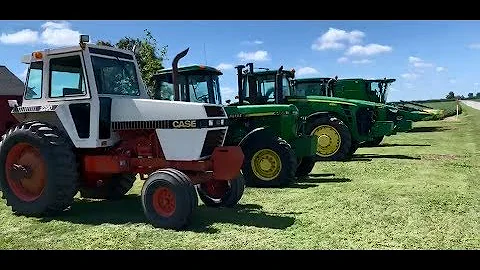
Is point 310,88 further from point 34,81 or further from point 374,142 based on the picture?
point 34,81

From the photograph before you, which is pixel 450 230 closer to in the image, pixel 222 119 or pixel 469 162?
pixel 222 119

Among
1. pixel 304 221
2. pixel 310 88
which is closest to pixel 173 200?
pixel 304 221

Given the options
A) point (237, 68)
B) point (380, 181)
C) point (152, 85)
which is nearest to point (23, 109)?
point (152, 85)

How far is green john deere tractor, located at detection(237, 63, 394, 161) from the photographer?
11773 mm

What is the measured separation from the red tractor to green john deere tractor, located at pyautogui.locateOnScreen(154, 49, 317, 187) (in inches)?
66.6

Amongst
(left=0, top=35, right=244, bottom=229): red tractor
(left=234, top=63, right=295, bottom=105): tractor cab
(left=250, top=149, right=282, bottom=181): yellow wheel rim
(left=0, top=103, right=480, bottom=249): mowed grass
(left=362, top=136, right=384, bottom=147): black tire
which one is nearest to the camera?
(left=0, top=103, right=480, bottom=249): mowed grass

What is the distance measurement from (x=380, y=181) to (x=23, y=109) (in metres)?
6.49

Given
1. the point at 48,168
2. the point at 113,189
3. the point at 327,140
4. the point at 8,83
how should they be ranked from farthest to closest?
the point at 8,83
the point at 327,140
the point at 113,189
the point at 48,168

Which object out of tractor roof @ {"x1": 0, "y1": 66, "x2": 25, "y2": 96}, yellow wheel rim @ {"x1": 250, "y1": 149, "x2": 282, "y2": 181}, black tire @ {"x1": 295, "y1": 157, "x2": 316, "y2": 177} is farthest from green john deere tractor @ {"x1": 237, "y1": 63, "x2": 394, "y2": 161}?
tractor roof @ {"x1": 0, "y1": 66, "x2": 25, "y2": 96}

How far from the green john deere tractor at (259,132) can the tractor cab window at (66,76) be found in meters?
1.85

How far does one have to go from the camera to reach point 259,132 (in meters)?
9.62

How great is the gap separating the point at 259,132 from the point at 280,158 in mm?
728

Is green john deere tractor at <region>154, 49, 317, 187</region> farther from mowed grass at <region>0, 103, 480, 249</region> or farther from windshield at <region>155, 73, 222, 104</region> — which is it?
mowed grass at <region>0, 103, 480, 249</region>

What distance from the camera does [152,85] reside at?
10242 mm
